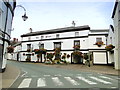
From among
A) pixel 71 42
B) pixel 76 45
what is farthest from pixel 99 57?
pixel 71 42

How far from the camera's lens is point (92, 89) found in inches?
Answer: 325

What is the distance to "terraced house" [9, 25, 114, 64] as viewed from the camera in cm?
2859

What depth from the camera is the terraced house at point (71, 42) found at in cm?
2859

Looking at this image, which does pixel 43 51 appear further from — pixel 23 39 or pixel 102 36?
pixel 102 36

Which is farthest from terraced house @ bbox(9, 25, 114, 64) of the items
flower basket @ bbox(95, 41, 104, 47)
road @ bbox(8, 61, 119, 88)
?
road @ bbox(8, 61, 119, 88)

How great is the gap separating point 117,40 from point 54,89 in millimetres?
15685

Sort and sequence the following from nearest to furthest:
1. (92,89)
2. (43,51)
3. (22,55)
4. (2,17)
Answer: (92,89) → (2,17) → (43,51) → (22,55)

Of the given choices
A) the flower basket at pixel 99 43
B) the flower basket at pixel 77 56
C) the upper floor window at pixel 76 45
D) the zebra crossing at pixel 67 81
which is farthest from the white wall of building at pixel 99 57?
the zebra crossing at pixel 67 81

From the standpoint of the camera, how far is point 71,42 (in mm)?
33125

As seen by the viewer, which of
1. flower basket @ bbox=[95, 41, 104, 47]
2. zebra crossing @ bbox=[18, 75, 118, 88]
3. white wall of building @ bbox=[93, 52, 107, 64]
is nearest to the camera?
zebra crossing @ bbox=[18, 75, 118, 88]

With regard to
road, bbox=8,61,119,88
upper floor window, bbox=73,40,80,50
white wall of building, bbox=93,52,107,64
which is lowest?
road, bbox=8,61,119,88

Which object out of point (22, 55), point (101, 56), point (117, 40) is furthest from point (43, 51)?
point (117, 40)

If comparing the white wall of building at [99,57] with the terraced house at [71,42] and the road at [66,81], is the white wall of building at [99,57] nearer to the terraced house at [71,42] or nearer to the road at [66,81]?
the terraced house at [71,42]

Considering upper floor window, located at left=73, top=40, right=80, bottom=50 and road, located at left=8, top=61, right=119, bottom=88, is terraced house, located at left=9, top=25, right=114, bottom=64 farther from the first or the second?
road, located at left=8, top=61, right=119, bottom=88
